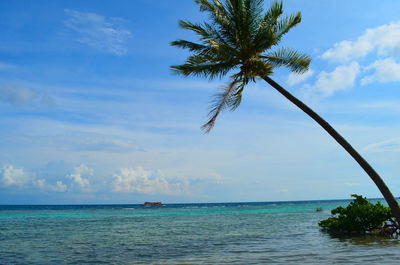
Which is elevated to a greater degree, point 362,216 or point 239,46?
point 239,46

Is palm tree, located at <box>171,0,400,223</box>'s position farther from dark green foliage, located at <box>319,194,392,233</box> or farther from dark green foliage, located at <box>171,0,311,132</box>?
dark green foliage, located at <box>319,194,392,233</box>

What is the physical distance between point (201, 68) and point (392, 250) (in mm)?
10806

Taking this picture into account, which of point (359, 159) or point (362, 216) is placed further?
point (362, 216)

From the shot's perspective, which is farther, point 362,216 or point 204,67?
point 362,216

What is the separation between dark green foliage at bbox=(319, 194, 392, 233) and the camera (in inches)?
711

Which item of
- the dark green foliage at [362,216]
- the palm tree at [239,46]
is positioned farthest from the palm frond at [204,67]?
the dark green foliage at [362,216]

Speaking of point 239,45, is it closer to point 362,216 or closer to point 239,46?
point 239,46

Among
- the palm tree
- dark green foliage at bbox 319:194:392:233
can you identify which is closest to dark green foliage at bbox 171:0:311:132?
the palm tree

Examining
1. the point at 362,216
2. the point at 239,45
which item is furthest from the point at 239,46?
the point at 362,216

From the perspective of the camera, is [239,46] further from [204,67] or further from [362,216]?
[362,216]

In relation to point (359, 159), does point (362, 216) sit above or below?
below

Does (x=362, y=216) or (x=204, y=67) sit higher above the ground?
(x=204, y=67)

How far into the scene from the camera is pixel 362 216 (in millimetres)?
18766

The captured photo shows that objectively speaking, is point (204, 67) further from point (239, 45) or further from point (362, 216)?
point (362, 216)
